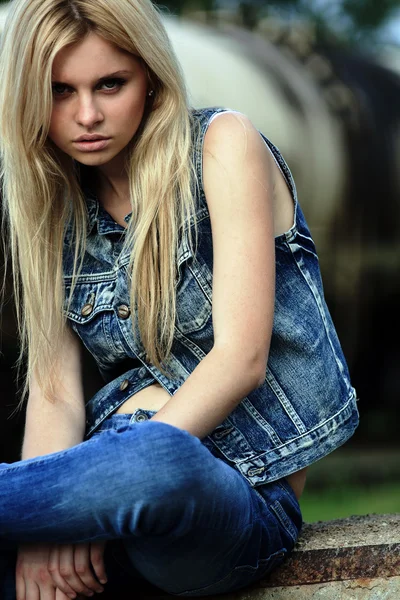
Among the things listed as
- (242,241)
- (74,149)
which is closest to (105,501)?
(242,241)

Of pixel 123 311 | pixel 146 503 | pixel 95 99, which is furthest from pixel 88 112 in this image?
pixel 146 503

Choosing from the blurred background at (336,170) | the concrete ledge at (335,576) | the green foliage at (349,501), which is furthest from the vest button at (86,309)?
the green foliage at (349,501)

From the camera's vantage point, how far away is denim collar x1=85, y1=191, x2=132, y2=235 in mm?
2045

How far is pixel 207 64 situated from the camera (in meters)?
4.05

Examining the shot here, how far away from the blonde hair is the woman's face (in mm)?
22

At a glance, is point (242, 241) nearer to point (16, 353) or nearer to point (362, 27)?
point (16, 353)

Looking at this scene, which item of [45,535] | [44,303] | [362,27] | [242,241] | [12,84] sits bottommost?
[362,27]

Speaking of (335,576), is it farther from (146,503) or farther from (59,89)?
(59,89)

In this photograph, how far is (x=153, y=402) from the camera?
6.47 feet

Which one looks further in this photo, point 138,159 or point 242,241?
point 138,159

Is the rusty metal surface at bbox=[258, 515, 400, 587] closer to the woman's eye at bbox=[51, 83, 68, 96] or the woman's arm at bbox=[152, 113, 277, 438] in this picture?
the woman's arm at bbox=[152, 113, 277, 438]

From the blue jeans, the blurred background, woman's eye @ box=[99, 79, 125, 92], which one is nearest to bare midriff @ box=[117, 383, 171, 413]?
the blue jeans

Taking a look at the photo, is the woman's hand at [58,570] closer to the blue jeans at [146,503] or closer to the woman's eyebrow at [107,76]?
the blue jeans at [146,503]

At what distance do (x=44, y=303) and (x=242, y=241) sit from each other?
1.56 feet
